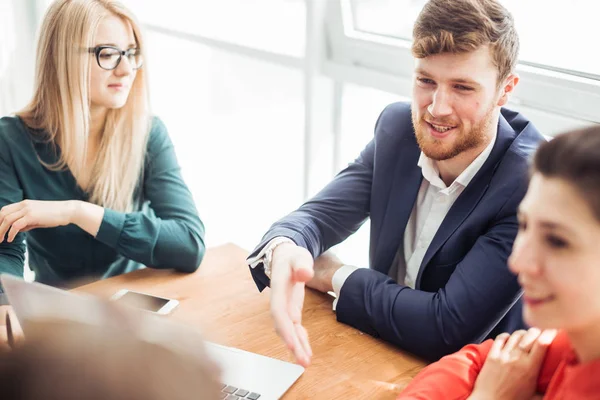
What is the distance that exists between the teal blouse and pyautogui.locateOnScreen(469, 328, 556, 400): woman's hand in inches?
33.9

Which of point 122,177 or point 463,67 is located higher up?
point 463,67

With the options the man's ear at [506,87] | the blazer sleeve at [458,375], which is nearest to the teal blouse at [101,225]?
the blazer sleeve at [458,375]

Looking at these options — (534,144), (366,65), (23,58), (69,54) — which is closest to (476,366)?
(534,144)

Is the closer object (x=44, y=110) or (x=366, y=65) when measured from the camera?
(x=44, y=110)

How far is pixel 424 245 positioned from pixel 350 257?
123 cm

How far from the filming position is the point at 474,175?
5.17 feet

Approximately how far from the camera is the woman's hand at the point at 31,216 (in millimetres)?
1645

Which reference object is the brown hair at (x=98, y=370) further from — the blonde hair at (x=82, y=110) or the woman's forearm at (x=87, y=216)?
the blonde hair at (x=82, y=110)

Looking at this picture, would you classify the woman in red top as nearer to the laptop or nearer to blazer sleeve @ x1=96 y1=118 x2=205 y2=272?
the laptop

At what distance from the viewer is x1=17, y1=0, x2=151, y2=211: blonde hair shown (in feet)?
6.15

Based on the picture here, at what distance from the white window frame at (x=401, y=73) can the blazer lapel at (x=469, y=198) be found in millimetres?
389

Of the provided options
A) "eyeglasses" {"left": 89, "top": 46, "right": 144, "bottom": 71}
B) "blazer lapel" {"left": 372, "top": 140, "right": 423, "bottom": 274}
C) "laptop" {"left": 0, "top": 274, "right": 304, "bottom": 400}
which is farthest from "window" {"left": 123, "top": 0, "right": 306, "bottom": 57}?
"laptop" {"left": 0, "top": 274, "right": 304, "bottom": 400}

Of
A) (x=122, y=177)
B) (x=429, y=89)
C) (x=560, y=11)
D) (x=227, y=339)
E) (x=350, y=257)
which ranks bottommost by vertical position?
(x=350, y=257)

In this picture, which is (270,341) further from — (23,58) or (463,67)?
(23,58)
